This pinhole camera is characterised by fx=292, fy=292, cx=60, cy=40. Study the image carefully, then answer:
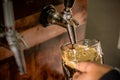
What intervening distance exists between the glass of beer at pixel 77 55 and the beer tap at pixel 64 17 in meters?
0.03

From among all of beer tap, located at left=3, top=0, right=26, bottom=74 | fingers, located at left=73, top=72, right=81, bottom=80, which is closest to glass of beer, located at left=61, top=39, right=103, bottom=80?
fingers, located at left=73, top=72, right=81, bottom=80

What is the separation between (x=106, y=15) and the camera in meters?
1.40

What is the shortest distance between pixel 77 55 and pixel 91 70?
10 cm

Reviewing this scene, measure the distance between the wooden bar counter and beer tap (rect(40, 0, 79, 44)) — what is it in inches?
1.4

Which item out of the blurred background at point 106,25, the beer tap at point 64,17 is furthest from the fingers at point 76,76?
the blurred background at point 106,25

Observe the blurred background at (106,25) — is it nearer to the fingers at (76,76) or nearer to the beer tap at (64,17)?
the beer tap at (64,17)

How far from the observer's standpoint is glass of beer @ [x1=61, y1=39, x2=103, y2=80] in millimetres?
759

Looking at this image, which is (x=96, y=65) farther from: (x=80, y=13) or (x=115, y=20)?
(x=115, y=20)

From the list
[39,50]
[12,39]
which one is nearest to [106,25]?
[39,50]

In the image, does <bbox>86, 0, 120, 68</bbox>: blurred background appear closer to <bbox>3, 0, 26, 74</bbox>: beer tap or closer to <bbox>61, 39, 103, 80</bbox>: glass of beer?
<bbox>61, 39, 103, 80</bbox>: glass of beer

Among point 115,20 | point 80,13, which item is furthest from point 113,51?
point 80,13

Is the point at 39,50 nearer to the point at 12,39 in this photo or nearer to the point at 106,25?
the point at 12,39

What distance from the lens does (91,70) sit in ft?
2.22

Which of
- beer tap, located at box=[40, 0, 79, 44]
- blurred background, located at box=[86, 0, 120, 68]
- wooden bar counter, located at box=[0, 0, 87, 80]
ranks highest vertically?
beer tap, located at box=[40, 0, 79, 44]
